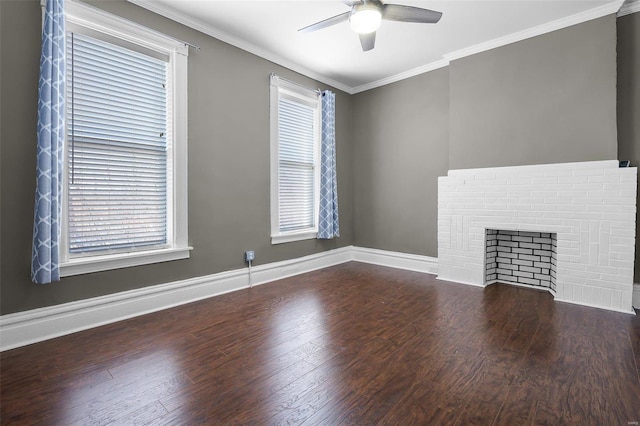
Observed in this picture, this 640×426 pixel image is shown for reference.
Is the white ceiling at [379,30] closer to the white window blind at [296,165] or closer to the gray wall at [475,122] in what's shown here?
the gray wall at [475,122]

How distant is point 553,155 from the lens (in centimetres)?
322

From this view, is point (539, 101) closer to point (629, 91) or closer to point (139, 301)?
point (629, 91)

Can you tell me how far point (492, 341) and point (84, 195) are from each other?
3324 millimetres

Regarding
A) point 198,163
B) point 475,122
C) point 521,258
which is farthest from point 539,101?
point 198,163

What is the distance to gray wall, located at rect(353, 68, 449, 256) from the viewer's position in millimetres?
4215

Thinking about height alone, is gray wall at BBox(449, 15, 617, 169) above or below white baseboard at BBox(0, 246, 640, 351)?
above

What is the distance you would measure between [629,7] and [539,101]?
40.5 inches

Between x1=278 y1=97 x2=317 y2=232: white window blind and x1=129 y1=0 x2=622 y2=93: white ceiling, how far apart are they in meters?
0.59

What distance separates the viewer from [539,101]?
330 centimetres

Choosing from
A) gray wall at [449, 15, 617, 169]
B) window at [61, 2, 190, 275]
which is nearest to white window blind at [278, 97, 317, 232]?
window at [61, 2, 190, 275]

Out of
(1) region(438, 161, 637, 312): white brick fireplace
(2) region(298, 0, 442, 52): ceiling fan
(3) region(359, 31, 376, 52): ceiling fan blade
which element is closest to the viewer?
(2) region(298, 0, 442, 52): ceiling fan

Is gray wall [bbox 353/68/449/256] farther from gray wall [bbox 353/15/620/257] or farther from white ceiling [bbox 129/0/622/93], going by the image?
white ceiling [bbox 129/0/622/93]

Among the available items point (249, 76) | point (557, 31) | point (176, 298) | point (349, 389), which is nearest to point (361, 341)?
point (349, 389)

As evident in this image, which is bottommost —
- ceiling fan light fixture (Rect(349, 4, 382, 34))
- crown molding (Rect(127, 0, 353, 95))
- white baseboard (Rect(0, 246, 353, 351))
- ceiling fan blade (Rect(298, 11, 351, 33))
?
white baseboard (Rect(0, 246, 353, 351))
